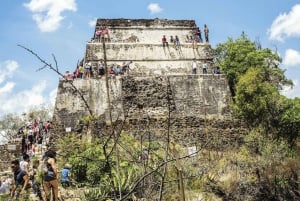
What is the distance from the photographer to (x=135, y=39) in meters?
20.3

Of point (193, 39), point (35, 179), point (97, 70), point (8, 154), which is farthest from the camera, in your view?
point (193, 39)

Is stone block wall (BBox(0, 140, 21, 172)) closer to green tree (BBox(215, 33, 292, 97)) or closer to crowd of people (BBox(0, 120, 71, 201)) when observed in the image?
crowd of people (BBox(0, 120, 71, 201))

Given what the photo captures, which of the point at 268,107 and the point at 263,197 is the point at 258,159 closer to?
the point at 263,197

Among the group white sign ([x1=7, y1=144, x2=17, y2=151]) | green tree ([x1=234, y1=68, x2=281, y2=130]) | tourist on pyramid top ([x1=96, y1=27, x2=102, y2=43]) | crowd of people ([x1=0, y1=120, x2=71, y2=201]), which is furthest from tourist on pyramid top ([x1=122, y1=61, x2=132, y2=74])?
white sign ([x1=7, y1=144, x2=17, y2=151])

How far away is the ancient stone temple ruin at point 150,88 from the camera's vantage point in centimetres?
1620

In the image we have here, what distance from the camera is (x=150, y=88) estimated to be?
1708 cm

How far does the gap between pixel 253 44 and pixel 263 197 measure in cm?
1125

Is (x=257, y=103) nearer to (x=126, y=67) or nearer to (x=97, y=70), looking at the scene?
(x=126, y=67)

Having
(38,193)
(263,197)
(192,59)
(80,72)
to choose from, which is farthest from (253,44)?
(38,193)

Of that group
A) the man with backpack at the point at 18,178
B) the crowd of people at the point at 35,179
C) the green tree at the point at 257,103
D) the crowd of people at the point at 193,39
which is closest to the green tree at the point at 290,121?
the green tree at the point at 257,103

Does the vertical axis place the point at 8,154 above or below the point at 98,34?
below

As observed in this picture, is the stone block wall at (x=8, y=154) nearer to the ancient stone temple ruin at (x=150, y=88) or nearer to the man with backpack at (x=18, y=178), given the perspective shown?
the ancient stone temple ruin at (x=150, y=88)

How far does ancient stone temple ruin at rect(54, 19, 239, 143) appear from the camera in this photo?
1620cm

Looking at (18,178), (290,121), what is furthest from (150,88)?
(18,178)
